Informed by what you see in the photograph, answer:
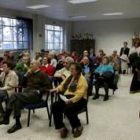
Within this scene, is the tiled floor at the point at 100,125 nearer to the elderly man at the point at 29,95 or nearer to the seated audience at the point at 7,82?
the elderly man at the point at 29,95

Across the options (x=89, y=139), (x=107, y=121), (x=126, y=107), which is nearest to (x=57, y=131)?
(x=89, y=139)

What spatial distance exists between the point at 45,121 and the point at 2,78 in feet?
3.49

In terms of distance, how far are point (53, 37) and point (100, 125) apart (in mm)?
8653

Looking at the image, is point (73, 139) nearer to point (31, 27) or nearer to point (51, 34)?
point (31, 27)

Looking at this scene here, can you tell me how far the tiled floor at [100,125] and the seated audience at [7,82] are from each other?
Answer: 41 centimetres

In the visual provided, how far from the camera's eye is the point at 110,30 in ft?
39.3

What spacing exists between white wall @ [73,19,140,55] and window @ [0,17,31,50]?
4.32m

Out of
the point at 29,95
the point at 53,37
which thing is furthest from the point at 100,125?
the point at 53,37

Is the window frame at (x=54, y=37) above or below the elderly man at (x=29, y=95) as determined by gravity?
above

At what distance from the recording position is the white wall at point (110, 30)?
1147cm

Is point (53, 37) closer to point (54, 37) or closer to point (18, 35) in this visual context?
point (54, 37)

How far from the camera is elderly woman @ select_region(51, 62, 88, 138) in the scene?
9.93 feet

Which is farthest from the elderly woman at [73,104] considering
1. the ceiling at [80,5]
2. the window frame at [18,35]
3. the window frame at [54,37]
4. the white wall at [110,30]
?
the white wall at [110,30]

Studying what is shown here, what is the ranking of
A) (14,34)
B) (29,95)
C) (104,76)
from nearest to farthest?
1. (29,95)
2. (104,76)
3. (14,34)
